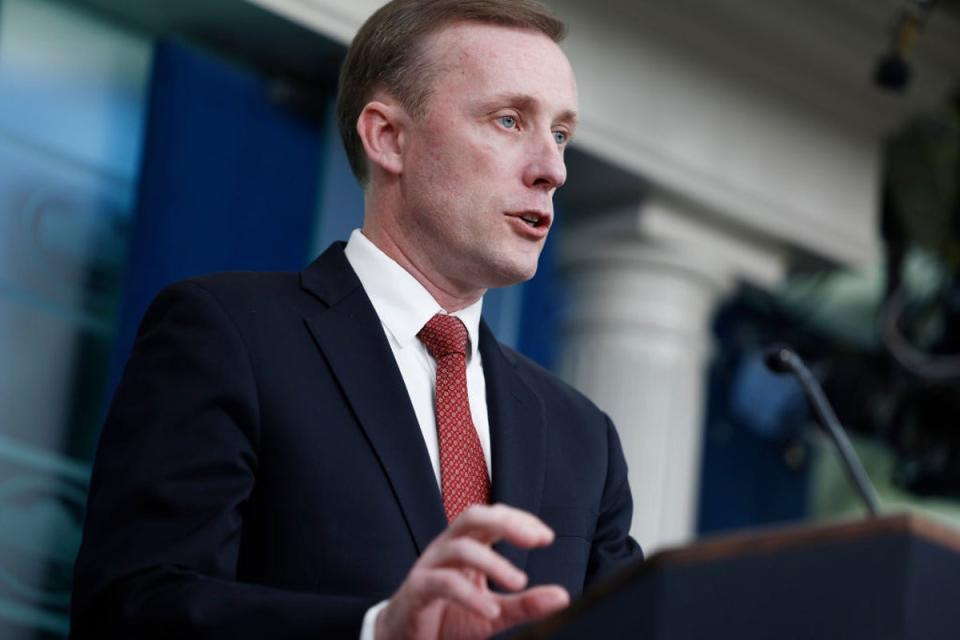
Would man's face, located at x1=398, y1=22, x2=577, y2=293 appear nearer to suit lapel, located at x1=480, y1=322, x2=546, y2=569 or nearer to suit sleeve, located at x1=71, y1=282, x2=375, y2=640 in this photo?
suit lapel, located at x1=480, y1=322, x2=546, y2=569

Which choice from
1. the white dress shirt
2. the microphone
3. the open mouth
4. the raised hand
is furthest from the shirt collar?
the microphone

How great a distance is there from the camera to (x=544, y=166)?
1.99 metres

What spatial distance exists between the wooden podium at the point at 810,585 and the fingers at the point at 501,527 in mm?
151

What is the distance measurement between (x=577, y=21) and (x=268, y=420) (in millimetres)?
3083

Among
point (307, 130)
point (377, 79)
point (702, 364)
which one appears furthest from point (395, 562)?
point (702, 364)

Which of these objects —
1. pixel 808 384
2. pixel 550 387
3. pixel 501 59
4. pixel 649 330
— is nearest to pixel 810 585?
pixel 550 387

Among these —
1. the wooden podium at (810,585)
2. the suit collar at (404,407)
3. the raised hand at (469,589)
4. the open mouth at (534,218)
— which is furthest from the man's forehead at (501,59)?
the wooden podium at (810,585)

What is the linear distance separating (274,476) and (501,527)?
1.43ft

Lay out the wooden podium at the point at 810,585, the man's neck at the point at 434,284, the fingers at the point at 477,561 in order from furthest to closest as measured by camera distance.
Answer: the man's neck at the point at 434,284 < the fingers at the point at 477,561 < the wooden podium at the point at 810,585

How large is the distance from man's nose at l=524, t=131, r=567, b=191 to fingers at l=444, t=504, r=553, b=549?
0.68 m

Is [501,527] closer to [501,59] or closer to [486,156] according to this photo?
[486,156]

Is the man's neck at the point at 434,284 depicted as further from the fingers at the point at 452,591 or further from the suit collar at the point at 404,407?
the fingers at the point at 452,591

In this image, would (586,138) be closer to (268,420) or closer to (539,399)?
(539,399)

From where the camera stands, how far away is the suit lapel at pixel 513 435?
1820 millimetres
